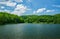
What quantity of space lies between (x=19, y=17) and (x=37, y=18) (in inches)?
519

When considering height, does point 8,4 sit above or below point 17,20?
above

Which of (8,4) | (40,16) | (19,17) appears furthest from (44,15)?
(8,4)

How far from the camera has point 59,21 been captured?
98875 millimetres

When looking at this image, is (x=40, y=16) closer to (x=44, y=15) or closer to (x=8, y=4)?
(x=44, y=15)

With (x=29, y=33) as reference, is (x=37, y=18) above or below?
below

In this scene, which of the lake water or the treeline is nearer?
the lake water

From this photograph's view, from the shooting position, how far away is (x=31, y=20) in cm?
10544

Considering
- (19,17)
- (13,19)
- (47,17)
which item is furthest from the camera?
(47,17)

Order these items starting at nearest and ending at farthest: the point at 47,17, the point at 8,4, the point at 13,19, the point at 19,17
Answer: the point at 13,19
the point at 19,17
the point at 47,17
the point at 8,4

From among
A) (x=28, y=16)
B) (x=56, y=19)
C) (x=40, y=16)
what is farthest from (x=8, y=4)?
(x=56, y=19)

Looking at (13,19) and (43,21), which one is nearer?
(13,19)

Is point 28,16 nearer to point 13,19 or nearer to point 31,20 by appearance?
point 31,20

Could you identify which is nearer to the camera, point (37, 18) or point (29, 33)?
point (29, 33)

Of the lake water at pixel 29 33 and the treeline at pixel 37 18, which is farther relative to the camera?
the treeline at pixel 37 18
